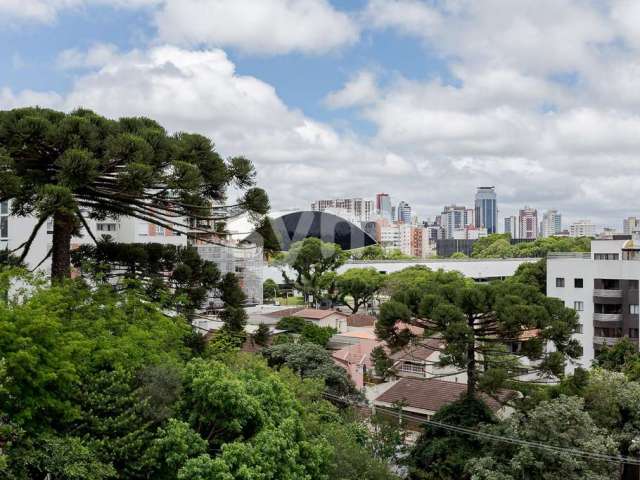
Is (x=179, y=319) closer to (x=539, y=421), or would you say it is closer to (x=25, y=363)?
(x=25, y=363)

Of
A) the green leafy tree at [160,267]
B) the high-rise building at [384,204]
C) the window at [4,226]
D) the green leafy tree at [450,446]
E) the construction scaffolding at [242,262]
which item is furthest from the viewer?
the high-rise building at [384,204]

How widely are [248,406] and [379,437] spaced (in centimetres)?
894

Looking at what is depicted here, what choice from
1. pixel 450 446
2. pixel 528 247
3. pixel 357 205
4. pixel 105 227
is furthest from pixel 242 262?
pixel 357 205

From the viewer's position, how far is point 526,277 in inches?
1634

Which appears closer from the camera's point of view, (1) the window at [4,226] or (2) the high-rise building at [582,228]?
(1) the window at [4,226]

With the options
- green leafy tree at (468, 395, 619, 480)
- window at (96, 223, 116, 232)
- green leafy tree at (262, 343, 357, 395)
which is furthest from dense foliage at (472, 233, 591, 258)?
green leafy tree at (468, 395, 619, 480)

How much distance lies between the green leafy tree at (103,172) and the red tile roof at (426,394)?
1264 centimetres

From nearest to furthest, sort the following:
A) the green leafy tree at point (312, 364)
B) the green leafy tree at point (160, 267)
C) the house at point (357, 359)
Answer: the green leafy tree at point (160, 267), the green leafy tree at point (312, 364), the house at point (357, 359)

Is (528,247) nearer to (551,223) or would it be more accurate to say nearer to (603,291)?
(603,291)

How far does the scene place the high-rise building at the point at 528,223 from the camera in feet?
639

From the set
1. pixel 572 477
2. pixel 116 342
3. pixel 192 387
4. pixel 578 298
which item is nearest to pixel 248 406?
pixel 192 387

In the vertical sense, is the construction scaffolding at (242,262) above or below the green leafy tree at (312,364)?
above

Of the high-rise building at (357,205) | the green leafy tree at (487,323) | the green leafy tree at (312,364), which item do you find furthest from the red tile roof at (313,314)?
the high-rise building at (357,205)

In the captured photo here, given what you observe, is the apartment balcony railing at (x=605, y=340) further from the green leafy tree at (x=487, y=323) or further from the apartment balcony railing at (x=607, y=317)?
the green leafy tree at (x=487, y=323)
